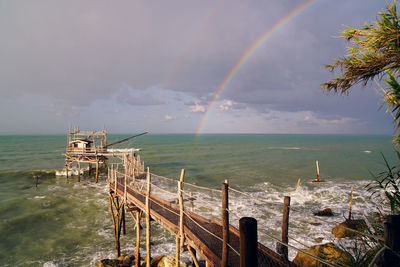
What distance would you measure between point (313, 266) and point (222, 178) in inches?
929

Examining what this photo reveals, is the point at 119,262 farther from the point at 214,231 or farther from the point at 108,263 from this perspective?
the point at 214,231

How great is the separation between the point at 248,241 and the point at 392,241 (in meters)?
1.44

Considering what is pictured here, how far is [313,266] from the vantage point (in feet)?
23.5

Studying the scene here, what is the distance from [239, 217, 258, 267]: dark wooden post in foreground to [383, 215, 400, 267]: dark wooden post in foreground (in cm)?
124

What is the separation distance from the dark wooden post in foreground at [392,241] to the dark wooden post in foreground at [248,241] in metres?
1.24

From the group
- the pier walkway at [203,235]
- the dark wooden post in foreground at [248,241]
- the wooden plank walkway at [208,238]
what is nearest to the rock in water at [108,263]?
the pier walkway at [203,235]

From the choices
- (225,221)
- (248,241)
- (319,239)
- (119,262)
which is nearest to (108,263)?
(119,262)

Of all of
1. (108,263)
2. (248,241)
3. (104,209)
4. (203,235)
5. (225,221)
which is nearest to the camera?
(248,241)

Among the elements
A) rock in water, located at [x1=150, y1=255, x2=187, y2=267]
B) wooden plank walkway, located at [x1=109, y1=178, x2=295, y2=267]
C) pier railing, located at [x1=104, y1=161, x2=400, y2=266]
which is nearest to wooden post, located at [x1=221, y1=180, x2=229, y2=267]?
pier railing, located at [x1=104, y1=161, x2=400, y2=266]

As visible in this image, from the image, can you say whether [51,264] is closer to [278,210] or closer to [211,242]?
[211,242]

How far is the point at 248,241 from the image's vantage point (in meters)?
2.70

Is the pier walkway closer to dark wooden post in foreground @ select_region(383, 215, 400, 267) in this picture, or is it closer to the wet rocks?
the wet rocks

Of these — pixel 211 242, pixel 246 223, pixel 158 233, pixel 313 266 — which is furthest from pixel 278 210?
pixel 246 223

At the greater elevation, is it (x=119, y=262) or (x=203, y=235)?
(x=203, y=235)
